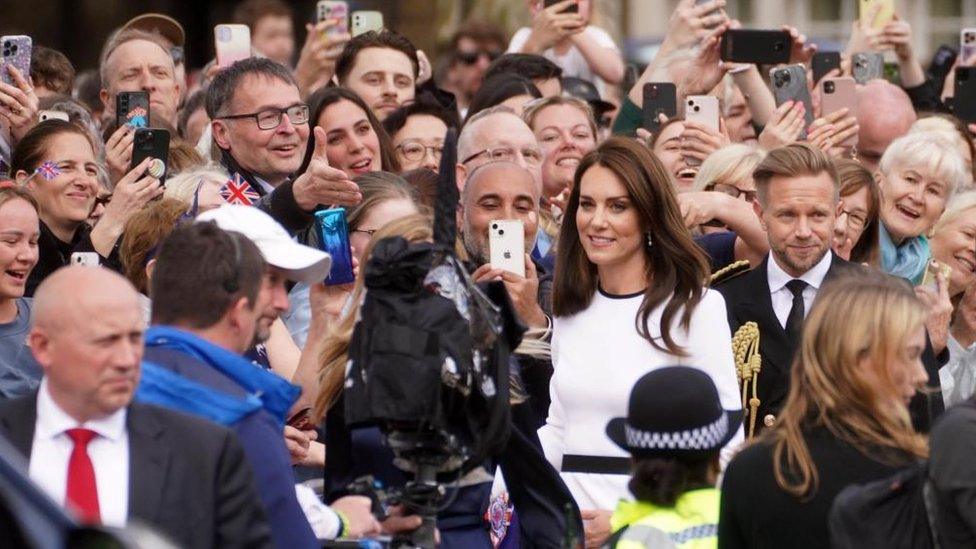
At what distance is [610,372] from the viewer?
22.8 feet

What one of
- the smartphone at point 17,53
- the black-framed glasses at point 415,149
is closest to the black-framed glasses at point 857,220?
the black-framed glasses at point 415,149

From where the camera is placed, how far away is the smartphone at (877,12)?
11617mm

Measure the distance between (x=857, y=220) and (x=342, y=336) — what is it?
2.83 m

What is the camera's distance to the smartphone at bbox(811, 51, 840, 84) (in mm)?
11117

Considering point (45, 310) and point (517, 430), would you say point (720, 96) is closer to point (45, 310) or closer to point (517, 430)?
point (517, 430)

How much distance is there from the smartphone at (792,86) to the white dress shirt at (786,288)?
2.33 meters

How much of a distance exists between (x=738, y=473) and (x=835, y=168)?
2775mm

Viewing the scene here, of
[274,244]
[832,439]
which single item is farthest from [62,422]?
[832,439]

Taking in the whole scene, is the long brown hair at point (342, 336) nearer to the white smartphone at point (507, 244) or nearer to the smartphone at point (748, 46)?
the white smartphone at point (507, 244)

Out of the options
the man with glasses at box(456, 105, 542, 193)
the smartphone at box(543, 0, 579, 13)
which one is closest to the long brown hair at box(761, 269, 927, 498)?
the man with glasses at box(456, 105, 542, 193)

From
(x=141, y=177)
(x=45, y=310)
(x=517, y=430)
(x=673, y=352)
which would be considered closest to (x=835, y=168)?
(x=673, y=352)

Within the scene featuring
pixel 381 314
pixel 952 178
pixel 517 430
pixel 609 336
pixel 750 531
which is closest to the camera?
pixel 750 531

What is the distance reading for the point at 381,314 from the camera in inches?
228

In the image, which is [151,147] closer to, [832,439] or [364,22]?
[364,22]
